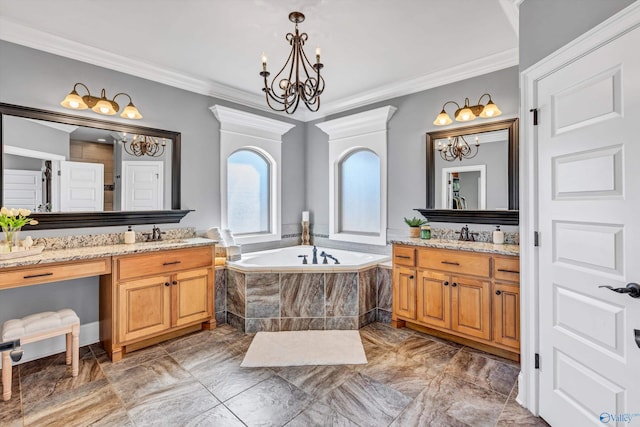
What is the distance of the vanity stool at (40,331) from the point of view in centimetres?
216

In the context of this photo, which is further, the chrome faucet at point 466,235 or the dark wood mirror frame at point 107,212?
the chrome faucet at point 466,235

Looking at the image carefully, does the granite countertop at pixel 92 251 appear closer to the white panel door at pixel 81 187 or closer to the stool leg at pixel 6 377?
the white panel door at pixel 81 187

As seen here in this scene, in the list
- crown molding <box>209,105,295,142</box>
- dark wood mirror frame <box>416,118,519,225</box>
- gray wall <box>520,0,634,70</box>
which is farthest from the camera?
crown molding <box>209,105,295,142</box>

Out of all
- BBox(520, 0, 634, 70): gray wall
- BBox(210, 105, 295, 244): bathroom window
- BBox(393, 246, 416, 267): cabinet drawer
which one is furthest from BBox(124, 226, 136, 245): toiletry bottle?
BBox(520, 0, 634, 70): gray wall

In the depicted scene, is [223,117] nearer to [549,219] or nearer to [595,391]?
[549,219]

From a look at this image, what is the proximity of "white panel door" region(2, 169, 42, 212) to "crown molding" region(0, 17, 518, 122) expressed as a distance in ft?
3.52

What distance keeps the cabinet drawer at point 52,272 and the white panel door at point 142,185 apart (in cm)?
74

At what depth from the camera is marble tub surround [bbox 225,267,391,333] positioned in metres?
3.25

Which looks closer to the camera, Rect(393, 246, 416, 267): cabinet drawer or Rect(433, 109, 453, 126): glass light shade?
Rect(393, 246, 416, 267): cabinet drawer

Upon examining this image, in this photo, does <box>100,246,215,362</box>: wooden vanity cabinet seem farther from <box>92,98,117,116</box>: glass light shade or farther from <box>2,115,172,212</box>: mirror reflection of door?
<box>92,98,117,116</box>: glass light shade

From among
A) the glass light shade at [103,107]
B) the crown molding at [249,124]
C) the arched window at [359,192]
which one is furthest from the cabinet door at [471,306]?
the glass light shade at [103,107]

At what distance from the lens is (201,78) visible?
3600mm

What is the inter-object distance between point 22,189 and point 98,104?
962mm

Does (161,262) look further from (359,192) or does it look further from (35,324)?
(359,192)
